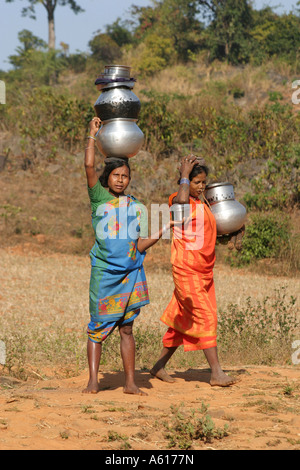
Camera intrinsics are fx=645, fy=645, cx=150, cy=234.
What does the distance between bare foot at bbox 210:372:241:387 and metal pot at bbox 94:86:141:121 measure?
183cm

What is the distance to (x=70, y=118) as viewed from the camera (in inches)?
612

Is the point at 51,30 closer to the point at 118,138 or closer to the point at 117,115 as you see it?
the point at 117,115

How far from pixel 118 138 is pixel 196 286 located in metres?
1.15

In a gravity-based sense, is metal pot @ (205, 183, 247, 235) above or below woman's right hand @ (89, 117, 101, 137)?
below

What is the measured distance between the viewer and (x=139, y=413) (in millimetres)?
3635

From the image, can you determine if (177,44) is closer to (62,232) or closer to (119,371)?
(62,232)

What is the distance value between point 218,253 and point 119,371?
6.46 metres

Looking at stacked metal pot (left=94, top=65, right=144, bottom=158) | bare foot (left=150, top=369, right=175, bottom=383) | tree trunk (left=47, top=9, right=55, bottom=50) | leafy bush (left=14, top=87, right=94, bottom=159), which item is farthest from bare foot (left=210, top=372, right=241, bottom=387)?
tree trunk (left=47, top=9, right=55, bottom=50)

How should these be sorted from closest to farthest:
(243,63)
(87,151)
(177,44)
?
(87,151) < (243,63) < (177,44)

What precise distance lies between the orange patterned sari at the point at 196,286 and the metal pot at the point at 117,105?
67cm

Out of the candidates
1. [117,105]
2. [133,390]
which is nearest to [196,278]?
[133,390]

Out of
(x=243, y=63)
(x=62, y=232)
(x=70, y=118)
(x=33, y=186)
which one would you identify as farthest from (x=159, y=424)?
(x=243, y=63)

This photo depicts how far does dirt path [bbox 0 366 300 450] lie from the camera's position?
3.18 meters

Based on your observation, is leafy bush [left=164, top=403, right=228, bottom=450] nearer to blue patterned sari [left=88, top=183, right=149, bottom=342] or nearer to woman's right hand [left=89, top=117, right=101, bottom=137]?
blue patterned sari [left=88, top=183, right=149, bottom=342]
